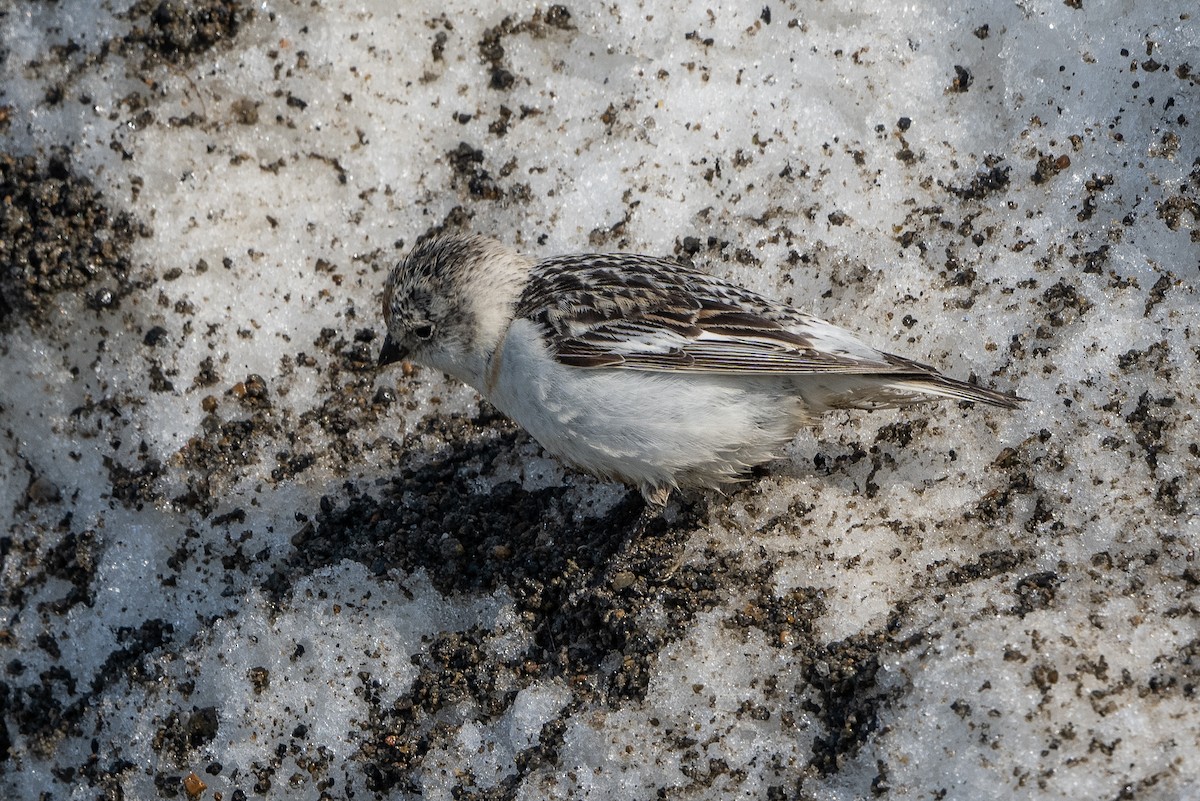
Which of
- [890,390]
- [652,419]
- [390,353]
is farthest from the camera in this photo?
[390,353]

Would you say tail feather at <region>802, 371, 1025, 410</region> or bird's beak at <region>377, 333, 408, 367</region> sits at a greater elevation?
tail feather at <region>802, 371, 1025, 410</region>

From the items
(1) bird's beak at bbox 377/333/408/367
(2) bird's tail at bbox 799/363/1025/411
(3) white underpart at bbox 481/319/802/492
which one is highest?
(2) bird's tail at bbox 799/363/1025/411

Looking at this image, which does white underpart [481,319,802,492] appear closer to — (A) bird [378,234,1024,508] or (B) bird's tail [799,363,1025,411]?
(A) bird [378,234,1024,508]

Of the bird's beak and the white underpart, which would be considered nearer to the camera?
the white underpart

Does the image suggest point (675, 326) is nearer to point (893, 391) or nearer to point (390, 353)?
point (893, 391)

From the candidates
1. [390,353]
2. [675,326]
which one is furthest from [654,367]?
[390,353]

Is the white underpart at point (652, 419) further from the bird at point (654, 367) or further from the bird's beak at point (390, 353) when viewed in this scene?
the bird's beak at point (390, 353)

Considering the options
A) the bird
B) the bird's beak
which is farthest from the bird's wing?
the bird's beak

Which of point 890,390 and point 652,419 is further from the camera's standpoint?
point 890,390

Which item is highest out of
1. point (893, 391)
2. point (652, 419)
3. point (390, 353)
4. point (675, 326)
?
point (675, 326)
